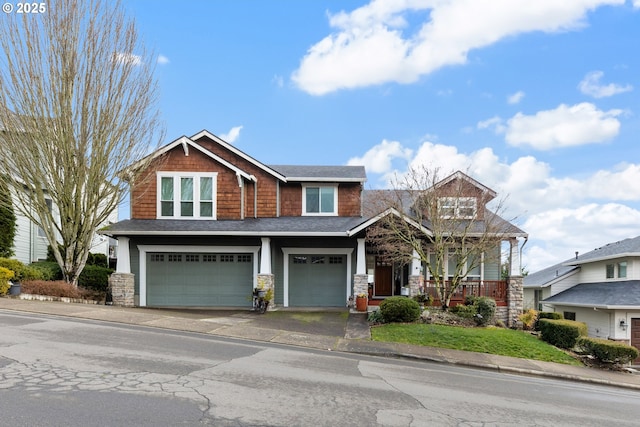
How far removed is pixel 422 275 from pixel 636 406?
444 inches

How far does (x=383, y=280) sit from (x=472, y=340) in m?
8.15

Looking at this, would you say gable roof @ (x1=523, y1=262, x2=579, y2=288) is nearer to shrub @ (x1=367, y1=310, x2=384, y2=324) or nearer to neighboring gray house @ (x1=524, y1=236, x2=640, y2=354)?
neighboring gray house @ (x1=524, y1=236, x2=640, y2=354)

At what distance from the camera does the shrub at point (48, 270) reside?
18.6m

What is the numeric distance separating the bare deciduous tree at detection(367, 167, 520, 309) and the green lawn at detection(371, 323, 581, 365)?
2645 mm

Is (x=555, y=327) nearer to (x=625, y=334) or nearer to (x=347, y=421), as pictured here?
(x=625, y=334)

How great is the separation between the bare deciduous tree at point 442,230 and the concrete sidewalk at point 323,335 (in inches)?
145

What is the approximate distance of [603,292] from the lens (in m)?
23.3

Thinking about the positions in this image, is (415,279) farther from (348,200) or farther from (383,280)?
(348,200)

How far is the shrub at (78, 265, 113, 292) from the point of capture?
67.5ft

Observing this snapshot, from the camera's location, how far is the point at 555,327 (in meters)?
16.2

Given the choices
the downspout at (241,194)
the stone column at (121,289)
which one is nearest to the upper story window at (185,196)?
the downspout at (241,194)

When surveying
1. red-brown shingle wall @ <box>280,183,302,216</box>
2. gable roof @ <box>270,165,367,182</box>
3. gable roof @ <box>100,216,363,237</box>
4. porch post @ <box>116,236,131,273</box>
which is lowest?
porch post @ <box>116,236,131,273</box>

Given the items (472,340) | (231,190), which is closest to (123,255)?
(231,190)

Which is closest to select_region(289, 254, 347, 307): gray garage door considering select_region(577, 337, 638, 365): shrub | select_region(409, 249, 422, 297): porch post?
select_region(409, 249, 422, 297): porch post
